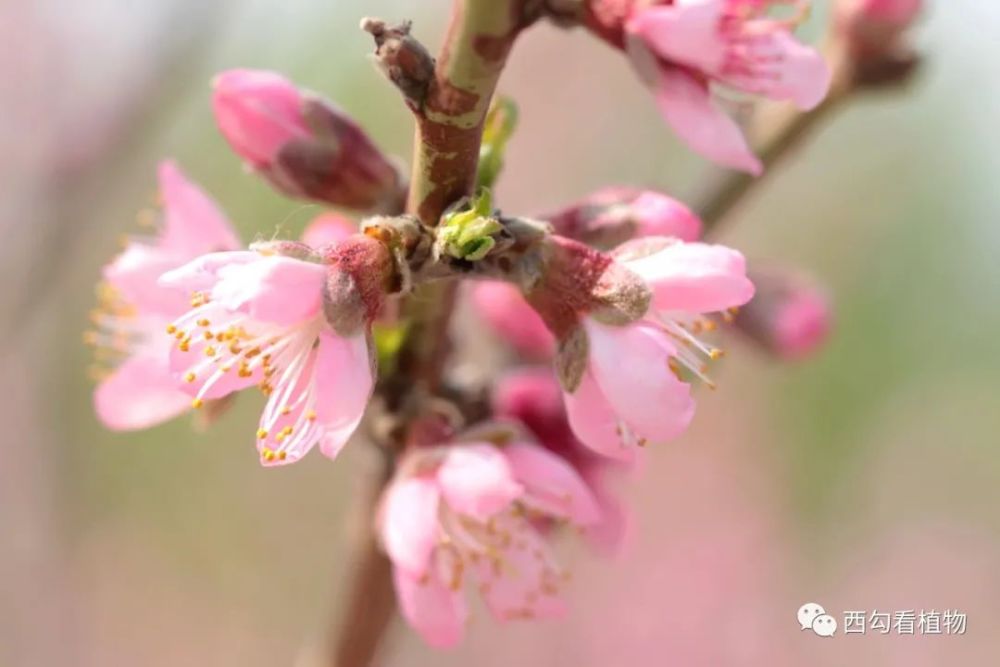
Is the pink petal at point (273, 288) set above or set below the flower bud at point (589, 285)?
above

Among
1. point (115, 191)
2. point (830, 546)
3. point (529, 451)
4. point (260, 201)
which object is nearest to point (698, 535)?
point (830, 546)

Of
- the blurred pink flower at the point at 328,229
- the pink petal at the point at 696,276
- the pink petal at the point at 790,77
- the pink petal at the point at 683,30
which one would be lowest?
the blurred pink flower at the point at 328,229

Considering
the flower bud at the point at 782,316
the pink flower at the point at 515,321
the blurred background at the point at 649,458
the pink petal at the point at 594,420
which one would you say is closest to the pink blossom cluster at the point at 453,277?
the pink petal at the point at 594,420

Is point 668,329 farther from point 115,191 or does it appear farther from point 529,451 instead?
point 115,191

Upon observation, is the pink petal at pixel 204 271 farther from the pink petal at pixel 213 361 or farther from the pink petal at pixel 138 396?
the pink petal at pixel 138 396

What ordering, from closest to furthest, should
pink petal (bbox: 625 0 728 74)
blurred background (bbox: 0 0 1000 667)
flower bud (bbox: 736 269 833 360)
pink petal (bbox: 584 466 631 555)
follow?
1. pink petal (bbox: 625 0 728 74)
2. pink petal (bbox: 584 466 631 555)
3. flower bud (bbox: 736 269 833 360)
4. blurred background (bbox: 0 0 1000 667)

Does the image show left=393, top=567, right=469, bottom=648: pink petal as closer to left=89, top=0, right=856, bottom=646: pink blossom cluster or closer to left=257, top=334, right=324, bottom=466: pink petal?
left=89, top=0, right=856, bottom=646: pink blossom cluster

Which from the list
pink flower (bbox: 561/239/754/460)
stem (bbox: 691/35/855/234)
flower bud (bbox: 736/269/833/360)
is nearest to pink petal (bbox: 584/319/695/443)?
pink flower (bbox: 561/239/754/460)
